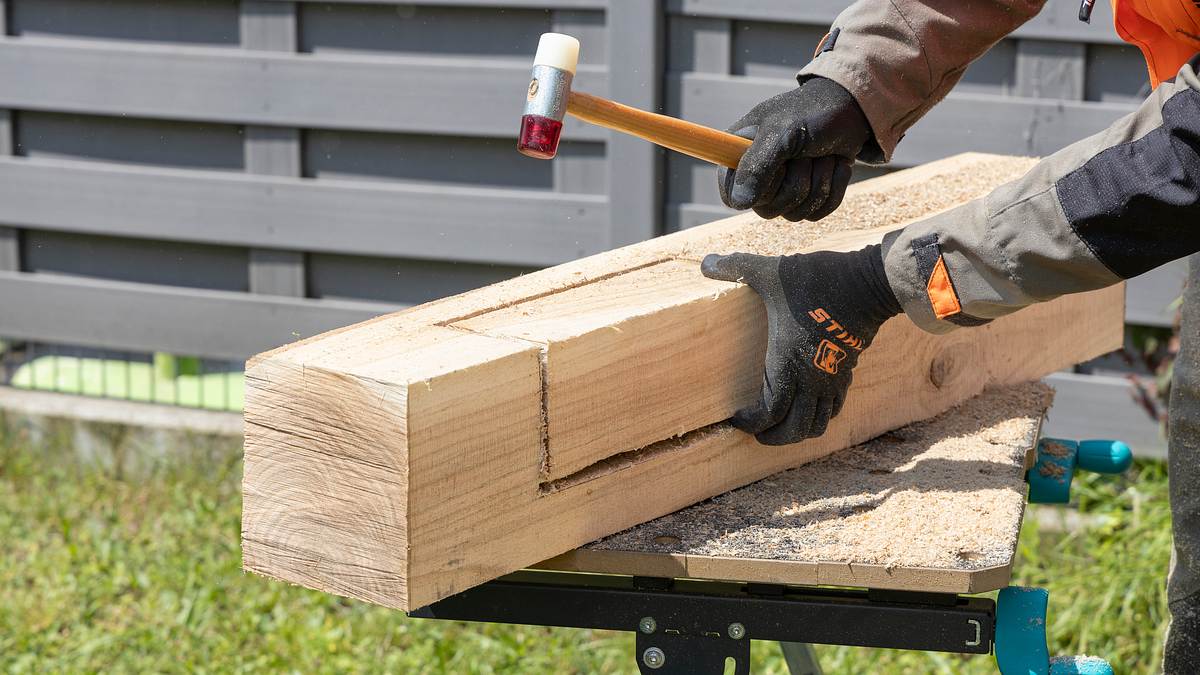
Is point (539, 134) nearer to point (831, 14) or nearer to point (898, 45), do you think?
point (898, 45)

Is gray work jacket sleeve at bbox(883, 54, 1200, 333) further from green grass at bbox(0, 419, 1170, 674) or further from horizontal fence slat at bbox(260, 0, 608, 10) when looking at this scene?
horizontal fence slat at bbox(260, 0, 608, 10)

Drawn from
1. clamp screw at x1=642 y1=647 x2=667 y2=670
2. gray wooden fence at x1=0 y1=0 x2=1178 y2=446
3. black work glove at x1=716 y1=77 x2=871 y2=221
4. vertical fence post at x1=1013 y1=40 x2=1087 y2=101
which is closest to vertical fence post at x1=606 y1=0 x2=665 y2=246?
gray wooden fence at x1=0 y1=0 x2=1178 y2=446

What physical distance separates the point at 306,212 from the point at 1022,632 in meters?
2.97

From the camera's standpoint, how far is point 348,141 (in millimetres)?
4008

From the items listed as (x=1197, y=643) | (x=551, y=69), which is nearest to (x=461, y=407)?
(x=551, y=69)

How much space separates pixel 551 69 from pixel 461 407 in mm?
503

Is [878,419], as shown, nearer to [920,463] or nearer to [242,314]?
[920,463]

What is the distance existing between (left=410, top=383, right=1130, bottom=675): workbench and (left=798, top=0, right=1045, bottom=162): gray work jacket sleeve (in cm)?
63

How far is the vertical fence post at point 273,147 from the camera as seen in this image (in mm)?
3945

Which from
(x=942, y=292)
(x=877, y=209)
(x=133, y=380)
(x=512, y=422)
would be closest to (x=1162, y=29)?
(x=942, y=292)

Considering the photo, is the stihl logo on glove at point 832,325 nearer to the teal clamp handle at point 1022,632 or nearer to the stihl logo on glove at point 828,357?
the stihl logo on glove at point 828,357

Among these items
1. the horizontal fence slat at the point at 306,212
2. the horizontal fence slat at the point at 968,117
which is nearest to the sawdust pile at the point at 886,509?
the horizontal fence slat at the point at 968,117

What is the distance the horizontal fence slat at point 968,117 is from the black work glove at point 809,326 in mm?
1679

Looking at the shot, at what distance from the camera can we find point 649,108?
366 cm
